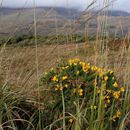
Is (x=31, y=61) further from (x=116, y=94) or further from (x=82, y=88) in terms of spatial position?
(x=116, y=94)

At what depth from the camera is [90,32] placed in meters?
4.19

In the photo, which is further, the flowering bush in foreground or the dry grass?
the dry grass

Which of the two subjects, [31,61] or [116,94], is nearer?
[116,94]

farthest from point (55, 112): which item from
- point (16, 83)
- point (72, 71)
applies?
point (16, 83)

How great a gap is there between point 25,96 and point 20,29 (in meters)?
0.60

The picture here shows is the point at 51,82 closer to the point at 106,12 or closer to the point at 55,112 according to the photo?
the point at 55,112

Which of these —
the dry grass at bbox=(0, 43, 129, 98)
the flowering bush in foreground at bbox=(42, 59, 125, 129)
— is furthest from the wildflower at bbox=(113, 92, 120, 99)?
the dry grass at bbox=(0, 43, 129, 98)

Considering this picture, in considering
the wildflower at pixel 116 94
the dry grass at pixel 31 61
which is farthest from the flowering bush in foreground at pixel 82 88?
the dry grass at pixel 31 61

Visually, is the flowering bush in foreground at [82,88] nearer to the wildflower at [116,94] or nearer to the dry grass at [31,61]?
Answer: the wildflower at [116,94]

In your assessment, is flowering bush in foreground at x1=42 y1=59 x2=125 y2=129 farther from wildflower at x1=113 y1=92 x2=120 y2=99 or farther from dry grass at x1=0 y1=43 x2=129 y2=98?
dry grass at x1=0 y1=43 x2=129 y2=98

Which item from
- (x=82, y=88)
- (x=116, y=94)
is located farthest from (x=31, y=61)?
(x=116, y=94)

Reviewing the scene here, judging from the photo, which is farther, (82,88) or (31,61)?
(31,61)

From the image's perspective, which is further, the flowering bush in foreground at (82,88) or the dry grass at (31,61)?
the dry grass at (31,61)

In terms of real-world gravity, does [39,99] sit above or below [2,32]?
below
